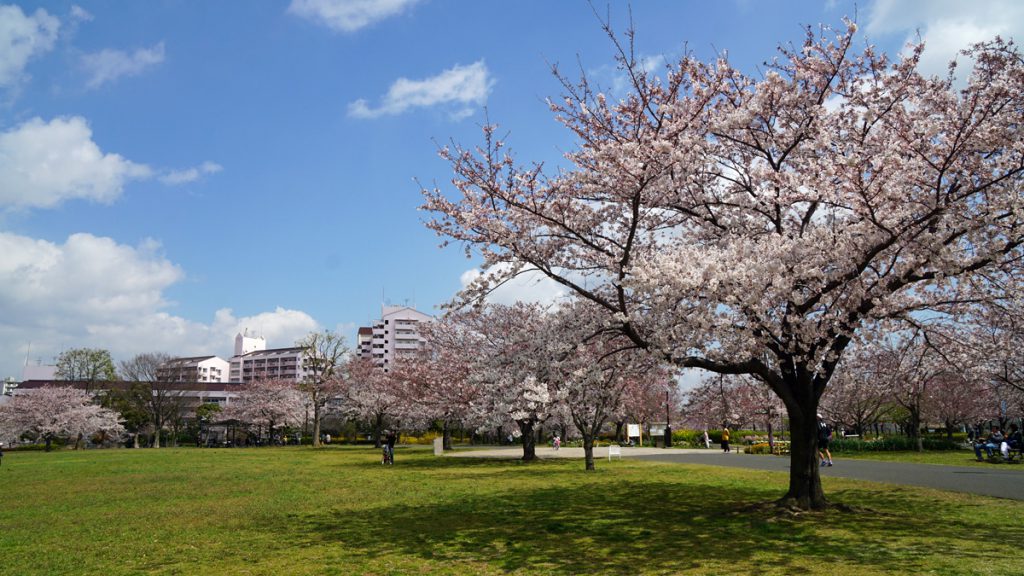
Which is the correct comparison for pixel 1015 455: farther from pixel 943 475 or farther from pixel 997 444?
pixel 943 475

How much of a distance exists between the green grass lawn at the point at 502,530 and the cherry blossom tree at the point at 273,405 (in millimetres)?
44271

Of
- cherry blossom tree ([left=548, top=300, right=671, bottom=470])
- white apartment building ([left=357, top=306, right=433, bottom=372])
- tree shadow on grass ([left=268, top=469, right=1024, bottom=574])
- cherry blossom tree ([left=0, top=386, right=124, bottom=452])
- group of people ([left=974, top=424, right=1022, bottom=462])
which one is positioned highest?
white apartment building ([left=357, top=306, right=433, bottom=372])

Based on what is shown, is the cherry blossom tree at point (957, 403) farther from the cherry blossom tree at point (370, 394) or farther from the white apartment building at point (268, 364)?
the white apartment building at point (268, 364)

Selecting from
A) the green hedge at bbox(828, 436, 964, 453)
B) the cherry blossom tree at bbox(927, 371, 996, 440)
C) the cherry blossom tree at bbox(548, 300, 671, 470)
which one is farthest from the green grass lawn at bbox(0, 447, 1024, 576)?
the cherry blossom tree at bbox(927, 371, 996, 440)

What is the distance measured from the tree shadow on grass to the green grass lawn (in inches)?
1.3

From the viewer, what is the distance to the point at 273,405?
59.1m

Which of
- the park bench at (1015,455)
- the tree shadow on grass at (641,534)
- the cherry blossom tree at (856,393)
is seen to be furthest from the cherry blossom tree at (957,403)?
the tree shadow on grass at (641,534)

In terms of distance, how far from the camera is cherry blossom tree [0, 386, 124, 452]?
51.5 meters

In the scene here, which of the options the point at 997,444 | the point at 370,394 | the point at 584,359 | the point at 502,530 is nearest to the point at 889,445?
the point at 997,444

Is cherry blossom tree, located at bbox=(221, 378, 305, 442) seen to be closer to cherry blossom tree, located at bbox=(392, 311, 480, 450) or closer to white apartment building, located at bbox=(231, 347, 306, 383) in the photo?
cherry blossom tree, located at bbox=(392, 311, 480, 450)

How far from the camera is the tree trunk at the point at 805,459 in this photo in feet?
34.6

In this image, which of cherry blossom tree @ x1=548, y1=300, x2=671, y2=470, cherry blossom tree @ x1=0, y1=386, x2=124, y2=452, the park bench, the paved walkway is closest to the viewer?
cherry blossom tree @ x1=548, y1=300, x2=671, y2=470

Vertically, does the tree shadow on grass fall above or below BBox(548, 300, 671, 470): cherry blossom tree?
below

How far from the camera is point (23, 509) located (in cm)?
1335
